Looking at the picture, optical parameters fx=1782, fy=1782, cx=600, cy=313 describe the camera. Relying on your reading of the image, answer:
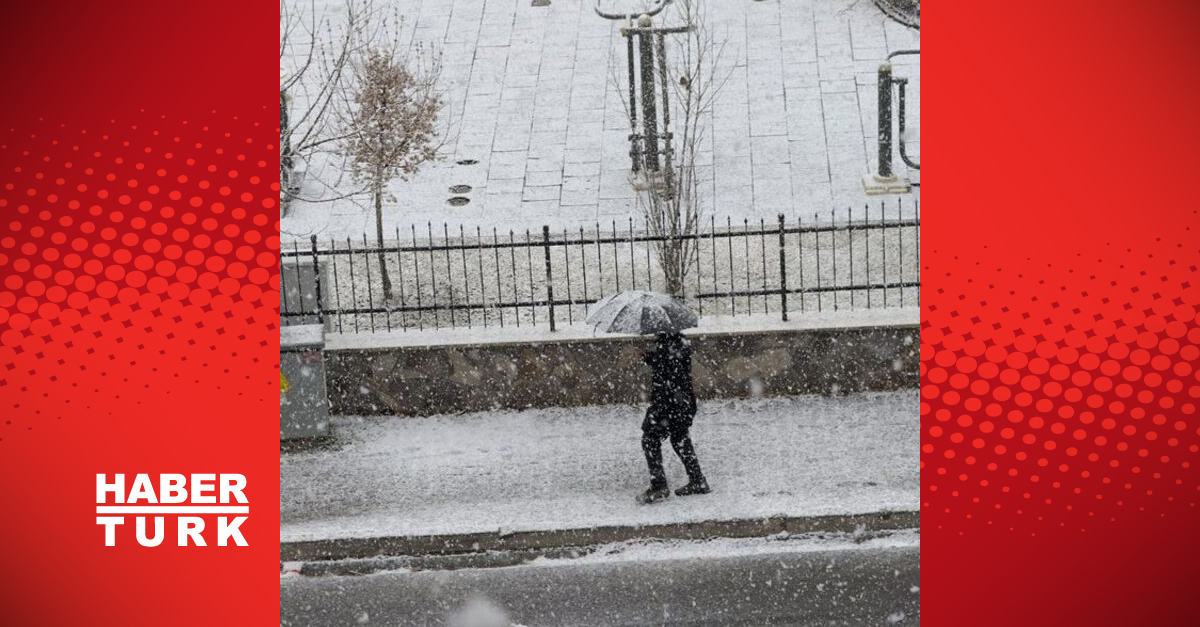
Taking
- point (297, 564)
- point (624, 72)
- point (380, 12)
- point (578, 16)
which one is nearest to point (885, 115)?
point (624, 72)

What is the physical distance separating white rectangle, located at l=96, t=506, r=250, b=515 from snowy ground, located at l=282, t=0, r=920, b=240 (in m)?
5.51

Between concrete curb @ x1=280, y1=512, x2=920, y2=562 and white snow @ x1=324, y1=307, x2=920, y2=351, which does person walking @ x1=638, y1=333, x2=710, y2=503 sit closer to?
concrete curb @ x1=280, y1=512, x2=920, y2=562

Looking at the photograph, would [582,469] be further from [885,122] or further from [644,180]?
[885,122]

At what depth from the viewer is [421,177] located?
56.8 ft

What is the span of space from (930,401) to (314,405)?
4.58 m

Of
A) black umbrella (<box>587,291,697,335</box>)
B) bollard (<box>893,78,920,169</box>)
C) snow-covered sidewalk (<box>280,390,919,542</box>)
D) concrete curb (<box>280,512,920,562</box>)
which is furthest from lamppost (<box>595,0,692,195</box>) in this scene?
concrete curb (<box>280,512,920,562</box>)

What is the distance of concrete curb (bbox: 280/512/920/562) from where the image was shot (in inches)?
466

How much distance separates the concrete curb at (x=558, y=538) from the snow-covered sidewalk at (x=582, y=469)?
5 centimetres

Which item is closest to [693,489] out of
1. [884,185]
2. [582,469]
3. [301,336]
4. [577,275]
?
[582,469]

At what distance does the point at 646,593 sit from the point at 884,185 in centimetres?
666

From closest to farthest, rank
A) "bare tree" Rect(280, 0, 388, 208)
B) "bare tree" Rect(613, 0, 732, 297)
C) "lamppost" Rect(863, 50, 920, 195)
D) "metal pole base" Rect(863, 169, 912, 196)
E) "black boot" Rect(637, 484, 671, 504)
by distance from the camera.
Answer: "black boot" Rect(637, 484, 671, 504)
"bare tree" Rect(613, 0, 732, 297)
"lamppost" Rect(863, 50, 920, 195)
"bare tree" Rect(280, 0, 388, 208)
"metal pole base" Rect(863, 169, 912, 196)

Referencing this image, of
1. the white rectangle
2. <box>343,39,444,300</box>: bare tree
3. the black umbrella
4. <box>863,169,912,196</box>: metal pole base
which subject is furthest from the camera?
<box>863,169,912,196</box>: metal pole base

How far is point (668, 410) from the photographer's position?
38.7 ft

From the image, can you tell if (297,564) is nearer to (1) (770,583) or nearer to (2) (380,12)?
(1) (770,583)
